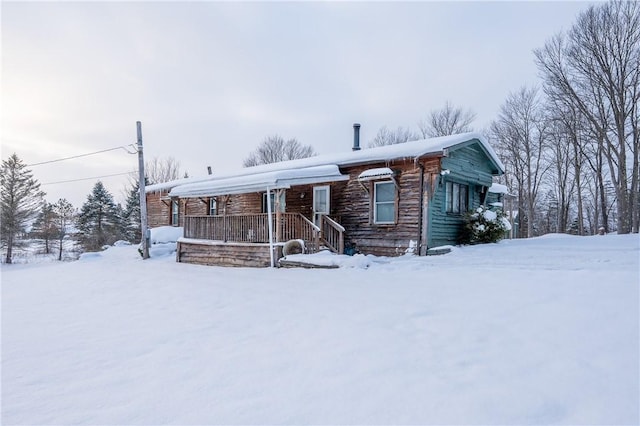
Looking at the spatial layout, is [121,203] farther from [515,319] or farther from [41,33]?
[515,319]

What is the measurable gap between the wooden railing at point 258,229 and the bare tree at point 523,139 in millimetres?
21028

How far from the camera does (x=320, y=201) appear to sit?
500 inches

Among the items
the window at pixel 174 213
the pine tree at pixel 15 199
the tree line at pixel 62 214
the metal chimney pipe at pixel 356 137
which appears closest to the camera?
the metal chimney pipe at pixel 356 137

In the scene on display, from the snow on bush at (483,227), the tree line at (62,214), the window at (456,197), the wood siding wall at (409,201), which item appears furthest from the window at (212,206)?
the tree line at (62,214)

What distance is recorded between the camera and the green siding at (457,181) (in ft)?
34.4

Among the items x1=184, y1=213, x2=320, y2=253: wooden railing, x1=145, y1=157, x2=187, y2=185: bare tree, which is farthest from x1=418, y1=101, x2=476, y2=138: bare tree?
x1=145, y1=157, x2=187, y2=185: bare tree

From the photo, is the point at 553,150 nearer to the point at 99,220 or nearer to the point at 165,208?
the point at 165,208

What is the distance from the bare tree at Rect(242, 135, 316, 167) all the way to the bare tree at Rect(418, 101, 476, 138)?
1362 cm

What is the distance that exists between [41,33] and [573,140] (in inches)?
1054

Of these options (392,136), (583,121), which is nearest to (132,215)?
(392,136)

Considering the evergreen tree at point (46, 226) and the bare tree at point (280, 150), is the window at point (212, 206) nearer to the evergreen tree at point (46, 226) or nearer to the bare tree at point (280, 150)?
the bare tree at point (280, 150)

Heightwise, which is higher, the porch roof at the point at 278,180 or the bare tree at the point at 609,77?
the bare tree at the point at 609,77

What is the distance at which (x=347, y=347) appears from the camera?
3.57m

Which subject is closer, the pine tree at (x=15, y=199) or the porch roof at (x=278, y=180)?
the porch roof at (x=278, y=180)
